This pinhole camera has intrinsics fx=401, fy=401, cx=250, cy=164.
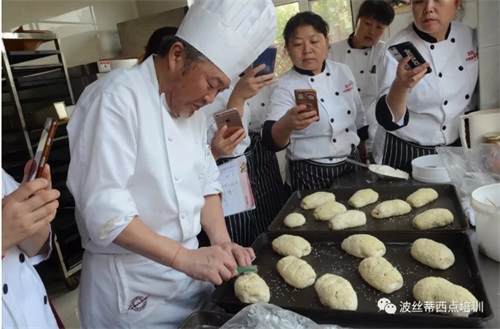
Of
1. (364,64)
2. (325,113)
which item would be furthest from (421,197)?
(364,64)

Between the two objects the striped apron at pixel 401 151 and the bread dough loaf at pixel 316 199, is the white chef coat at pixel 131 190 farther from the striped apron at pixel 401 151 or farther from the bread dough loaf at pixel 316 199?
the striped apron at pixel 401 151

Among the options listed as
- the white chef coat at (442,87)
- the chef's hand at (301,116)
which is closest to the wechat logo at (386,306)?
the chef's hand at (301,116)

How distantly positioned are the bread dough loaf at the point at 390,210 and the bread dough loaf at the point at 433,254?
0.29 meters

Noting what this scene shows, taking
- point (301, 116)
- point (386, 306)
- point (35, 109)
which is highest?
point (35, 109)

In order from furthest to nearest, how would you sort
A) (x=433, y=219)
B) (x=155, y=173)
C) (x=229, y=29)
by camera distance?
(x=433, y=219) < (x=229, y=29) < (x=155, y=173)

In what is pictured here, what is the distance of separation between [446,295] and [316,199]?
2.51 ft

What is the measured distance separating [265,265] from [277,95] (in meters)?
1.17

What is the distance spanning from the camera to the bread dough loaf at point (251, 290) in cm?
108

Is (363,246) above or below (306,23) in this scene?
below

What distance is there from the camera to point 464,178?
1.59 m

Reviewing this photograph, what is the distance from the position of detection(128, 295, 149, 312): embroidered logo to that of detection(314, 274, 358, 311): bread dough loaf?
500mm

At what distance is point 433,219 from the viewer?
136cm

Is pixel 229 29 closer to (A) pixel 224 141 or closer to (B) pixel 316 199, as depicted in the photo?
(A) pixel 224 141

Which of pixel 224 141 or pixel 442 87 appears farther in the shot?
pixel 442 87
